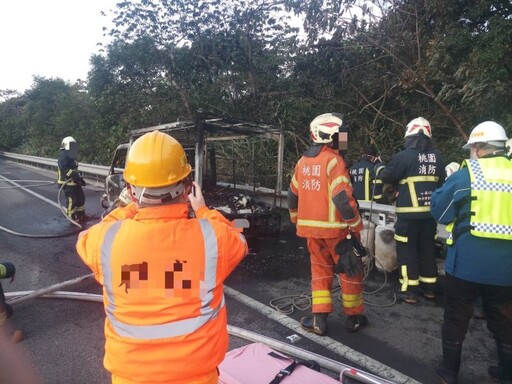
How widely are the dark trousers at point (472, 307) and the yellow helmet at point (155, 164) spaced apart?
7.25ft

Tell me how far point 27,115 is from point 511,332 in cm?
3274

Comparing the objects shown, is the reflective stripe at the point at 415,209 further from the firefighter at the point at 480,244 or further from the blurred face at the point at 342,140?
the firefighter at the point at 480,244

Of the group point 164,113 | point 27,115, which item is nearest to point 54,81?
point 27,115

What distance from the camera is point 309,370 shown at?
245 cm

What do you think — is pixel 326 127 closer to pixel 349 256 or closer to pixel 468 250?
pixel 349 256

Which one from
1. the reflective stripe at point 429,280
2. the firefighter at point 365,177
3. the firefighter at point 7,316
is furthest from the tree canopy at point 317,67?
Answer: the firefighter at point 7,316

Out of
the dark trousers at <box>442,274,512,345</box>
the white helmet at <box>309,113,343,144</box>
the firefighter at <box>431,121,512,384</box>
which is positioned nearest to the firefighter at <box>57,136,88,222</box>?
the white helmet at <box>309,113,343,144</box>

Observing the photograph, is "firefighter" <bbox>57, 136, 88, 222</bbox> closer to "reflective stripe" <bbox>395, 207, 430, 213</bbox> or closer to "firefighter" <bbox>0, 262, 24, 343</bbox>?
"firefighter" <bbox>0, 262, 24, 343</bbox>

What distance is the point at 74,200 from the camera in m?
8.42

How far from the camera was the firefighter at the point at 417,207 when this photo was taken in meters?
4.35

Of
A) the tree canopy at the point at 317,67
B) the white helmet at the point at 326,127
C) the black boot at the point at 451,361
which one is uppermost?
the tree canopy at the point at 317,67

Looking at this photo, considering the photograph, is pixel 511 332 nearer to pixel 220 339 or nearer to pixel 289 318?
pixel 289 318

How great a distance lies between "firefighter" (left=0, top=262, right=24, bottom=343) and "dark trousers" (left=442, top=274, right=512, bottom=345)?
359cm

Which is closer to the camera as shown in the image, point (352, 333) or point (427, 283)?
point (352, 333)
